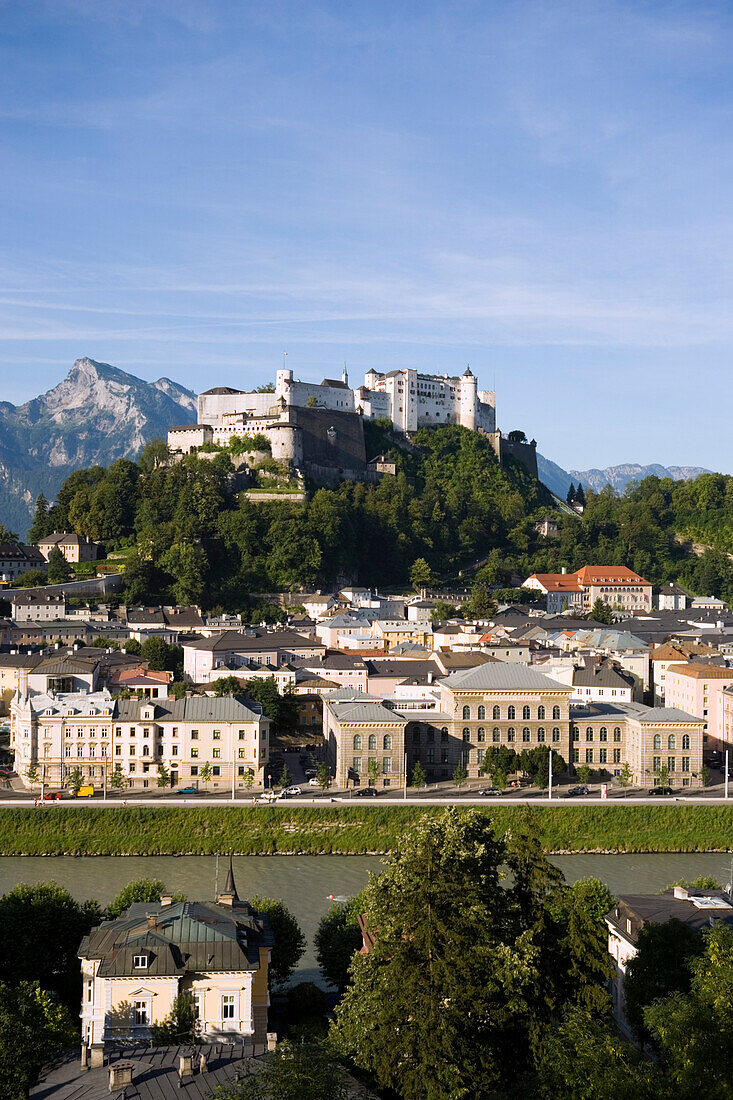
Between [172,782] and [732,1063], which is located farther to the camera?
[172,782]

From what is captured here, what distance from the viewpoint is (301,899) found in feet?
78.1

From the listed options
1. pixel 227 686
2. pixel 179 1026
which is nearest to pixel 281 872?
pixel 179 1026

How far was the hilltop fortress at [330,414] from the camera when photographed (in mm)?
72250

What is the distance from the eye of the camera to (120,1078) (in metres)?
12.2

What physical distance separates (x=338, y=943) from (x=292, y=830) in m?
9.32

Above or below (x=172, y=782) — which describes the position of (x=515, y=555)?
above

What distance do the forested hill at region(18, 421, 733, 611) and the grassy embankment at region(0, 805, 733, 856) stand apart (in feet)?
97.9

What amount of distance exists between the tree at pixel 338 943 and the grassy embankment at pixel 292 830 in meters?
7.90

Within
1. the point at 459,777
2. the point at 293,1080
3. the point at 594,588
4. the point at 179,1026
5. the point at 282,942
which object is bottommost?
the point at 282,942

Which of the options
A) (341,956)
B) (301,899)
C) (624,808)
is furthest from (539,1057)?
(624,808)

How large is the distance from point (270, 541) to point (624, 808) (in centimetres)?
3664

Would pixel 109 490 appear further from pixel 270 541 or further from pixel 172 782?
pixel 172 782

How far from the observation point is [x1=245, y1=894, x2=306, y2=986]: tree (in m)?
18.4

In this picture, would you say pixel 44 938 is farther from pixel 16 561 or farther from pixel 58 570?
pixel 16 561
